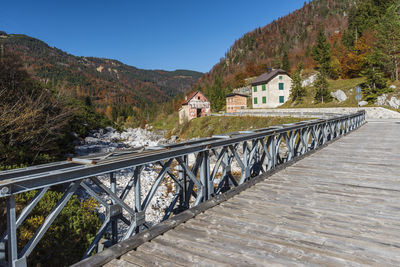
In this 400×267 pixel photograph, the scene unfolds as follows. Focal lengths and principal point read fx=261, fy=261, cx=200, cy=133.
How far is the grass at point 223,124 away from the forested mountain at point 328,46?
1355 cm

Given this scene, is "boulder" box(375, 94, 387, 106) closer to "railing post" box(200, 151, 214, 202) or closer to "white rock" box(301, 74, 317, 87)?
"white rock" box(301, 74, 317, 87)

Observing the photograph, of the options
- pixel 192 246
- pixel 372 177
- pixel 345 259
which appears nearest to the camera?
pixel 345 259

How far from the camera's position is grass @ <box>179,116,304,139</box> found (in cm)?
3311

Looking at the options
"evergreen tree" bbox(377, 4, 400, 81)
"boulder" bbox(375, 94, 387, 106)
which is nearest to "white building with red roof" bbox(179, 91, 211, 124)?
"boulder" bbox(375, 94, 387, 106)

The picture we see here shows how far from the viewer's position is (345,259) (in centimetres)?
261

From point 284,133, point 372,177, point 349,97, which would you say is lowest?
point 372,177

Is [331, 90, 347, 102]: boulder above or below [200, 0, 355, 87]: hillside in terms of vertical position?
below

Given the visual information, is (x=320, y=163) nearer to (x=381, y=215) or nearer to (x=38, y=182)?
(x=381, y=215)

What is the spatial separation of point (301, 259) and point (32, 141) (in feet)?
50.6

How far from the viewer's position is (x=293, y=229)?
3.33 metres

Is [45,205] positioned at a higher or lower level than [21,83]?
lower

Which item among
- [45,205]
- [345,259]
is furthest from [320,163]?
[45,205]

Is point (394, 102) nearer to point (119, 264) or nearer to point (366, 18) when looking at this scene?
point (366, 18)

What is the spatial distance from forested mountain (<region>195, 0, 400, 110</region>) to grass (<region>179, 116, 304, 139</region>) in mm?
13546
